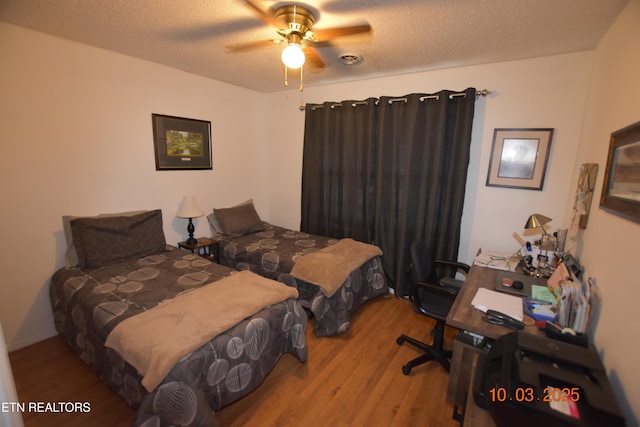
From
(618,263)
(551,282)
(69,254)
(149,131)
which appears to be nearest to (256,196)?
(149,131)

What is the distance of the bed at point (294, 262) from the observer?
2.55 meters

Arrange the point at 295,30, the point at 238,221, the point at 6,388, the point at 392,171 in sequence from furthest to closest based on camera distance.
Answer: the point at 238,221, the point at 392,171, the point at 295,30, the point at 6,388

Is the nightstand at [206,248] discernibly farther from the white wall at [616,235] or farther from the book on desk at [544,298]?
the white wall at [616,235]

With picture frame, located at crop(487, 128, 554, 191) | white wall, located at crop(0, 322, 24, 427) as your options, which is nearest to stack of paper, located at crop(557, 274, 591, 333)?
picture frame, located at crop(487, 128, 554, 191)

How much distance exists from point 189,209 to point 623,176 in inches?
136

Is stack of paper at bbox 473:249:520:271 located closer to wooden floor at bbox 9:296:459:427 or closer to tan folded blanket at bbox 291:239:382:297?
wooden floor at bbox 9:296:459:427

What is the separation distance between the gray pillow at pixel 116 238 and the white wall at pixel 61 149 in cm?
22

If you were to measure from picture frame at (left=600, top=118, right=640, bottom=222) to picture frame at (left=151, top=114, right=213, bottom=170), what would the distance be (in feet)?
12.0

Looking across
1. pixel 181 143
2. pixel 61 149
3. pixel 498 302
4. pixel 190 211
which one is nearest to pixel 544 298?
pixel 498 302

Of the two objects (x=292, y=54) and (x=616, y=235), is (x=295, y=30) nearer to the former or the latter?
(x=292, y=54)

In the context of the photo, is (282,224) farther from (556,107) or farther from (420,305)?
(556,107)

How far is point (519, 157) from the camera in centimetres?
259

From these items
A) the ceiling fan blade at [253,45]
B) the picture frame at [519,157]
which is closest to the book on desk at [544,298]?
the picture frame at [519,157]

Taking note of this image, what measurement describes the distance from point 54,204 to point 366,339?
300 centimetres
